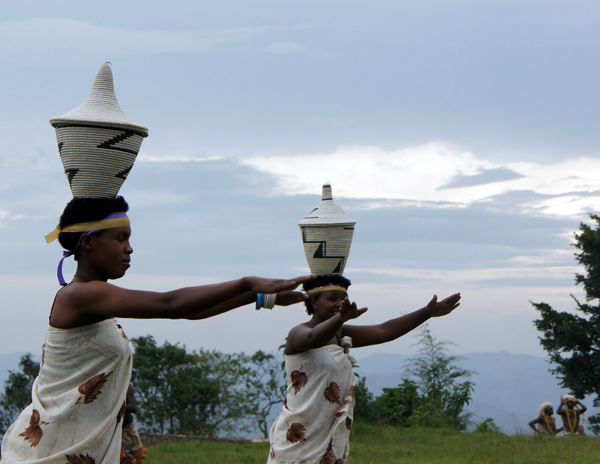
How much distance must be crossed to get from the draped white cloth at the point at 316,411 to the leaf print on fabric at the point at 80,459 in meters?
2.39

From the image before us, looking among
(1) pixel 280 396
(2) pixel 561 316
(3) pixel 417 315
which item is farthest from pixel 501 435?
(2) pixel 561 316

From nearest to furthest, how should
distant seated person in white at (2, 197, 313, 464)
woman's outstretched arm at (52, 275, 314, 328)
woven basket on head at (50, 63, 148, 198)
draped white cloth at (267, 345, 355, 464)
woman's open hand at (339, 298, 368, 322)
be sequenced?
woman's outstretched arm at (52, 275, 314, 328), distant seated person in white at (2, 197, 313, 464), woven basket on head at (50, 63, 148, 198), woman's open hand at (339, 298, 368, 322), draped white cloth at (267, 345, 355, 464)

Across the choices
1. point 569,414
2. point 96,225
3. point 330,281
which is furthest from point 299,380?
point 569,414

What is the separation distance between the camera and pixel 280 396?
50.7 feet

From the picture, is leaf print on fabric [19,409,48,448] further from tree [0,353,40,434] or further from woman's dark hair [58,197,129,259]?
tree [0,353,40,434]

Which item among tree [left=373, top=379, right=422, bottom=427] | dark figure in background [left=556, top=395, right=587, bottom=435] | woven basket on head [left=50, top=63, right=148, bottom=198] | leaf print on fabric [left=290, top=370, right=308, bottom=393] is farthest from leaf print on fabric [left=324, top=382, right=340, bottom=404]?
dark figure in background [left=556, top=395, right=587, bottom=435]

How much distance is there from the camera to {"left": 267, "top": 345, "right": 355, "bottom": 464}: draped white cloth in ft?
18.0

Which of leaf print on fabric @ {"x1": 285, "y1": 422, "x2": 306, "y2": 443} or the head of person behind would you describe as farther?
the head of person behind

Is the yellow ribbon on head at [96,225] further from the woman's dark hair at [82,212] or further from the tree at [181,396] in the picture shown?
the tree at [181,396]

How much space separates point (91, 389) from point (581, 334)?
70.7 ft

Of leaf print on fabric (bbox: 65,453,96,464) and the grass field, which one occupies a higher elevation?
leaf print on fabric (bbox: 65,453,96,464)

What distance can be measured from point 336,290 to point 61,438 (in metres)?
2.94

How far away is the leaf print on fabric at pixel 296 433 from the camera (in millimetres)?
5527

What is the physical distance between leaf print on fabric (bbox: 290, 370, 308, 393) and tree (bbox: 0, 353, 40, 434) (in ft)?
32.5
